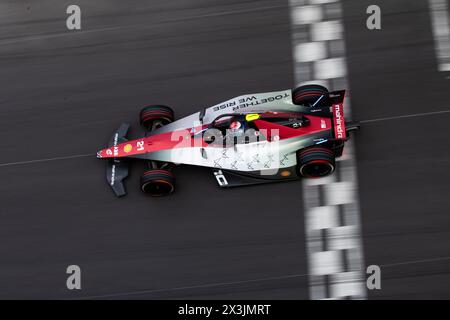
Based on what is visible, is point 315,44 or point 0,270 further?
point 315,44

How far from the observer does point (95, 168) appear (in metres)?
9.98

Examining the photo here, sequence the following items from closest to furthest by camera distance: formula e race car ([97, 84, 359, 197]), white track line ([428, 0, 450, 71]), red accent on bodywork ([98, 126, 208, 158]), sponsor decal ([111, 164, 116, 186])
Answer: formula e race car ([97, 84, 359, 197])
red accent on bodywork ([98, 126, 208, 158])
sponsor decal ([111, 164, 116, 186])
white track line ([428, 0, 450, 71])

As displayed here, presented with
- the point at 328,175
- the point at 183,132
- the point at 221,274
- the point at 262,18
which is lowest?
the point at 221,274

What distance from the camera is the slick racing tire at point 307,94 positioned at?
31.4 feet

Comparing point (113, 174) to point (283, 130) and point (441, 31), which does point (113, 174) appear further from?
point (441, 31)

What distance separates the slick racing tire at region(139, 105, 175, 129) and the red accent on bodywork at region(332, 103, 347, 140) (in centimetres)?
262

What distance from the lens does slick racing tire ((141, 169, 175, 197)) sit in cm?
916

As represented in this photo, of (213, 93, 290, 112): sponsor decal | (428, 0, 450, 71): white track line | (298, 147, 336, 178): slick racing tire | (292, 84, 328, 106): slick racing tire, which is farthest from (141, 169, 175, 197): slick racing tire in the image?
(428, 0, 450, 71): white track line

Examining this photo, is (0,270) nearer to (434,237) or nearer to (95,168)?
(95,168)

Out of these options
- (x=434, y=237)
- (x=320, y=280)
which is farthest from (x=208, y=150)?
(x=434, y=237)

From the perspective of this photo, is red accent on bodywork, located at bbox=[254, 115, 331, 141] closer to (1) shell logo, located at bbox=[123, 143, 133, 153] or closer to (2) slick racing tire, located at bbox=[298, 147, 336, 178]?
(2) slick racing tire, located at bbox=[298, 147, 336, 178]

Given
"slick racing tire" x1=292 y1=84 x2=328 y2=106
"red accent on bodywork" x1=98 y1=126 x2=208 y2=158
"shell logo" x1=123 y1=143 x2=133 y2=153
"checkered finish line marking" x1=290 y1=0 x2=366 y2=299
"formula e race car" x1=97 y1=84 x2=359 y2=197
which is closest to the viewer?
"checkered finish line marking" x1=290 y1=0 x2=366 y2=299
